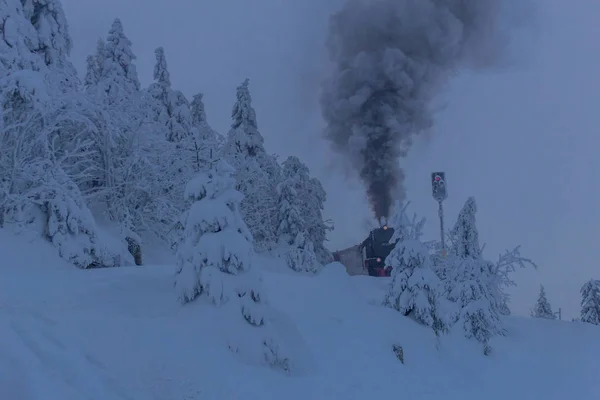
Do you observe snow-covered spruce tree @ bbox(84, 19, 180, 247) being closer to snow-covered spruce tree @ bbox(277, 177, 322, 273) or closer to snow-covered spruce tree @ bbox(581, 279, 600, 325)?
snow-covered spruce tree @ bbox(277, 177, 322, 273)

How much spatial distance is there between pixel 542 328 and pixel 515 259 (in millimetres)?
5682

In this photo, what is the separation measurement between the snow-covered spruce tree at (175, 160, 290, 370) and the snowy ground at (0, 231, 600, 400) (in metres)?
0.32

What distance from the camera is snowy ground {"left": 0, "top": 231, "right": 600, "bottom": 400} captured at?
6.62m

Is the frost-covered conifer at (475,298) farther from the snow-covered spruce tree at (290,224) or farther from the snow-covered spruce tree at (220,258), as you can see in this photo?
the snow-covered spruce tree at (290,224)

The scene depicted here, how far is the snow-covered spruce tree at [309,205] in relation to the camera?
35125mm

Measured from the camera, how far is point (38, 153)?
15992 millimetres

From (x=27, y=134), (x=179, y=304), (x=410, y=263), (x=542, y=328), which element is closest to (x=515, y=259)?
(x=542, y=328)

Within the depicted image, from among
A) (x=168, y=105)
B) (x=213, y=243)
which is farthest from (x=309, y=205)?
(x=213, y=243)

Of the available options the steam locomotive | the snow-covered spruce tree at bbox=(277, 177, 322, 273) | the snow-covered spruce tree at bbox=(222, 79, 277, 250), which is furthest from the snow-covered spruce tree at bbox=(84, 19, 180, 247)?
the steam locomotive

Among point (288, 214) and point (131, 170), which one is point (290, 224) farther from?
point (131, 170)

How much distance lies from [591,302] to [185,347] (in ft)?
115

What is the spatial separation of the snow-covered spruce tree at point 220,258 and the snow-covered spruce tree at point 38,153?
4.93 metres

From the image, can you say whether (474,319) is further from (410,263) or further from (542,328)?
(542,328)

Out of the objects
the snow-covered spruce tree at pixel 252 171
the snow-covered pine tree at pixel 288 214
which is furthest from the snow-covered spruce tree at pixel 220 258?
the snow-covered pine tree at pixel 288 214
